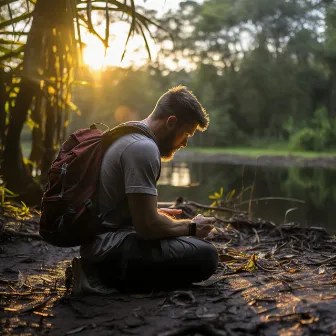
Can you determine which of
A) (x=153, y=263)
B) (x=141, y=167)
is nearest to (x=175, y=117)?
(x=141, y=167)

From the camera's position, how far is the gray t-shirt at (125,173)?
2465mm

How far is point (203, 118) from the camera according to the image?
2.75 m

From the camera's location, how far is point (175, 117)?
2699 millimetres

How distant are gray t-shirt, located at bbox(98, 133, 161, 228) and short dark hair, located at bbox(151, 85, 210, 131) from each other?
22cm

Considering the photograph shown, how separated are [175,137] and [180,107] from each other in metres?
0.18

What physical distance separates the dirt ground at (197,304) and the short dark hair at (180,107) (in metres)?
0.99

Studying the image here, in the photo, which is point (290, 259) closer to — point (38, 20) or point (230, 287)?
point (230, 287)

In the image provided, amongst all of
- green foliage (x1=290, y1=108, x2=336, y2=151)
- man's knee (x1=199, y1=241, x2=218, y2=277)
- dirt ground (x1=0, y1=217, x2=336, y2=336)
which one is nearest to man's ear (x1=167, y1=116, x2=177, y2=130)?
man's knee (x1=199, y1=241, x2=218, y2=277)

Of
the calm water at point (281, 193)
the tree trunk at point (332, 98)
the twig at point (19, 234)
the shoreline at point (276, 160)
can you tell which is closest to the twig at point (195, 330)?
the twig at point (19, 234)

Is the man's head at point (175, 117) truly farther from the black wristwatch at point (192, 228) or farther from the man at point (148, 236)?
the black wristwatch at point (192, 228)

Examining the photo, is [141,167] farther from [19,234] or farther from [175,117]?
[19,234]

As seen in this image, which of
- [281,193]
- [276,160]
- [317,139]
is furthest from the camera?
[317,139]

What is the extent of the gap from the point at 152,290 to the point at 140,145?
2.81ft

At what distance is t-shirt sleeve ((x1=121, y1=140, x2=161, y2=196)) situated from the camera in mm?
2453
